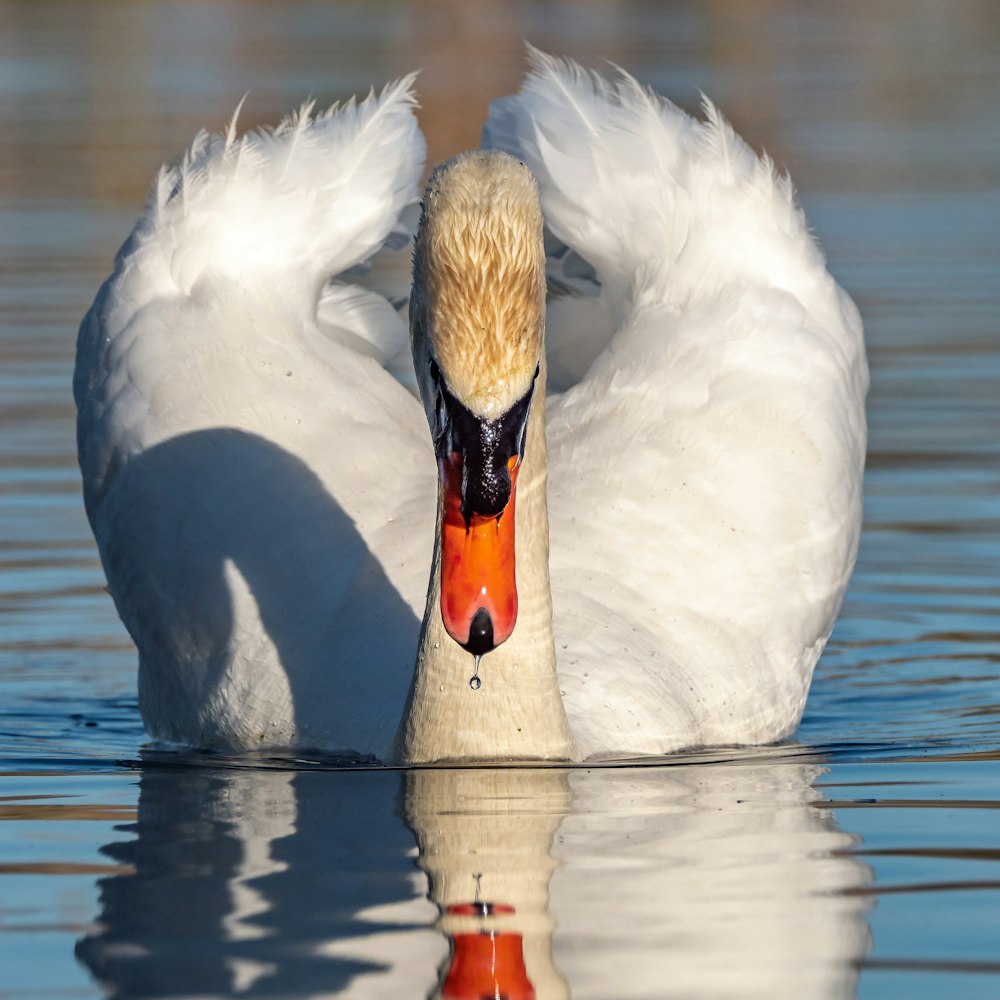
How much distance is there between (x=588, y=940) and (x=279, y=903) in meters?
0.75

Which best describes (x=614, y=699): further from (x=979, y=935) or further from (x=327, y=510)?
(x=979, y=935)

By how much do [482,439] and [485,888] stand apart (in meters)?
1.07

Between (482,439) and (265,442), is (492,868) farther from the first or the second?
(265,442)

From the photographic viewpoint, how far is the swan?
6645mm

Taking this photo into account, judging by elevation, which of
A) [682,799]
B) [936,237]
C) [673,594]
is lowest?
[682,799]

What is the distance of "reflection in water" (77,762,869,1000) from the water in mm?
11

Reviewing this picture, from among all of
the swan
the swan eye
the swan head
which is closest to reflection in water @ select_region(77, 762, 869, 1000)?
the swan

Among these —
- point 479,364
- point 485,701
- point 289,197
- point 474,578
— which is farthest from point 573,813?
point 289,197

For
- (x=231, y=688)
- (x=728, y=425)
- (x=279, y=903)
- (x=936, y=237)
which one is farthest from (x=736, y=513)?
(x=936, y=237)

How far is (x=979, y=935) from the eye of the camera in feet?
18.2

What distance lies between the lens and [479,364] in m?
6.33

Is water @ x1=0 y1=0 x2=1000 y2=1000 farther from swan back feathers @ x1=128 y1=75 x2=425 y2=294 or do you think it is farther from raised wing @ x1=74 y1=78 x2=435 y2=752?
swan back feathers @ x1=128 y1=75 x2=425 y2=294

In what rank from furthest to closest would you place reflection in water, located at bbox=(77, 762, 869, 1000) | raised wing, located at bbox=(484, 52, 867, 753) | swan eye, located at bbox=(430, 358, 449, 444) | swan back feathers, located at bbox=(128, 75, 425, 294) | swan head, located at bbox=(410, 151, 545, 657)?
1. swan back feathers, located at bbox=(128, 75, 425, 294)
2. raised wing, located at bbox=(484, 52, 867, 753)
3. swan eye, located at bbox=(430, 358, 449, 444)
4. swan head, located at bbox=(410, 151, 545, 657)
5. reflection in water, located at bbox=(77, 762, 869, 1000)

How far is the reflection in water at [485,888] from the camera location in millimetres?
5285
